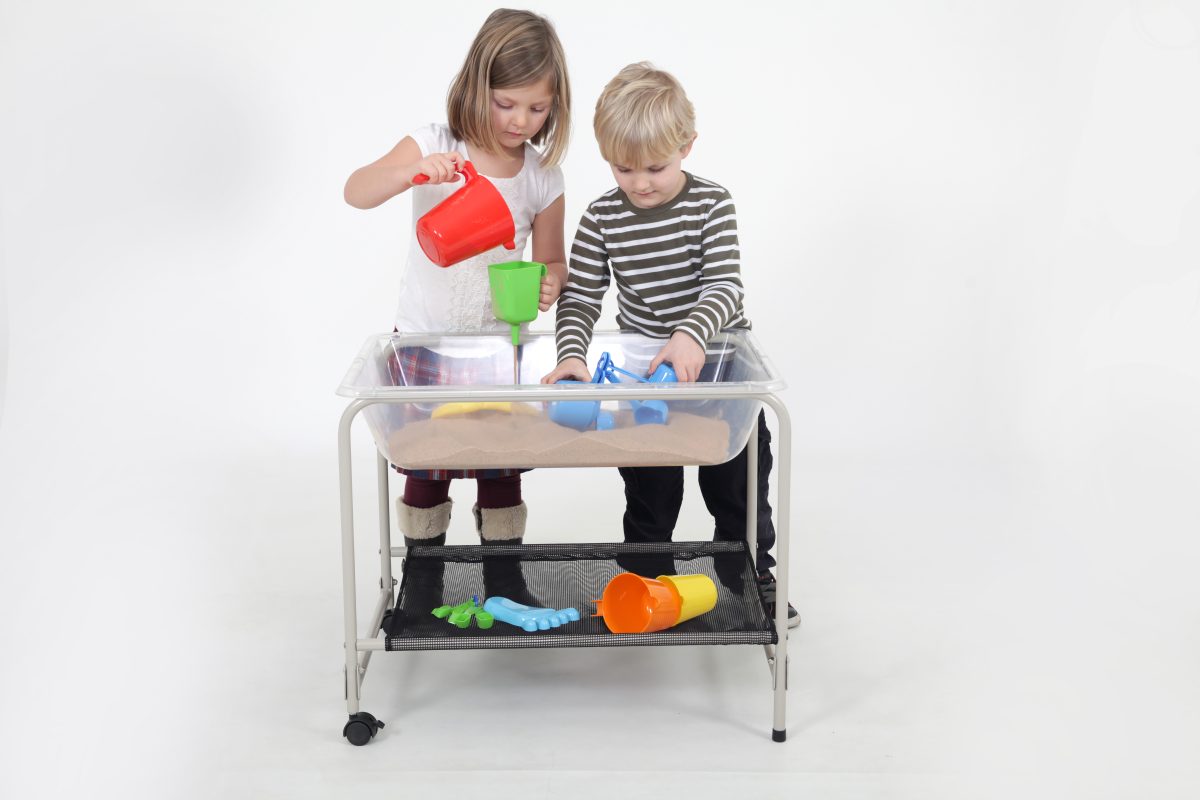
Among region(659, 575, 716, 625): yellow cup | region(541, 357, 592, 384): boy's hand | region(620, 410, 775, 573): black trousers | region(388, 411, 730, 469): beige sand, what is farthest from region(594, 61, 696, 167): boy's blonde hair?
region(659, 575, 716, 625): yellow cup

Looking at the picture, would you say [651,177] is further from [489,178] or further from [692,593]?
[692,593]

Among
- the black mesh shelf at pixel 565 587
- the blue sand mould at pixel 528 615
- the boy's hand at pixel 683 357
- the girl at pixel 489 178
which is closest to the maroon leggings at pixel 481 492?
the girl at pixel 489 178

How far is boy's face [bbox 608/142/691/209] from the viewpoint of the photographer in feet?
8.25

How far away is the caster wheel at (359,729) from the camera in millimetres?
2354

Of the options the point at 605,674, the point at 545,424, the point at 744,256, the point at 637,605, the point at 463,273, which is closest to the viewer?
the point at 545,424

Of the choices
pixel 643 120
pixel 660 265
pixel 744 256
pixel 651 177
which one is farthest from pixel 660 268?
pixel 744 256

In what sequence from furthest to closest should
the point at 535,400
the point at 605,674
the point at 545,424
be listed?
the point at 605,674 < the point at 545,424 < the point at 535,400

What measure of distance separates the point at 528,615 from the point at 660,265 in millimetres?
753

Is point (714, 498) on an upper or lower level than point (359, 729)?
upper

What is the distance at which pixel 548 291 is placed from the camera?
2.72m

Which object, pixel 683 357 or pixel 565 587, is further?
pixel 565 587
